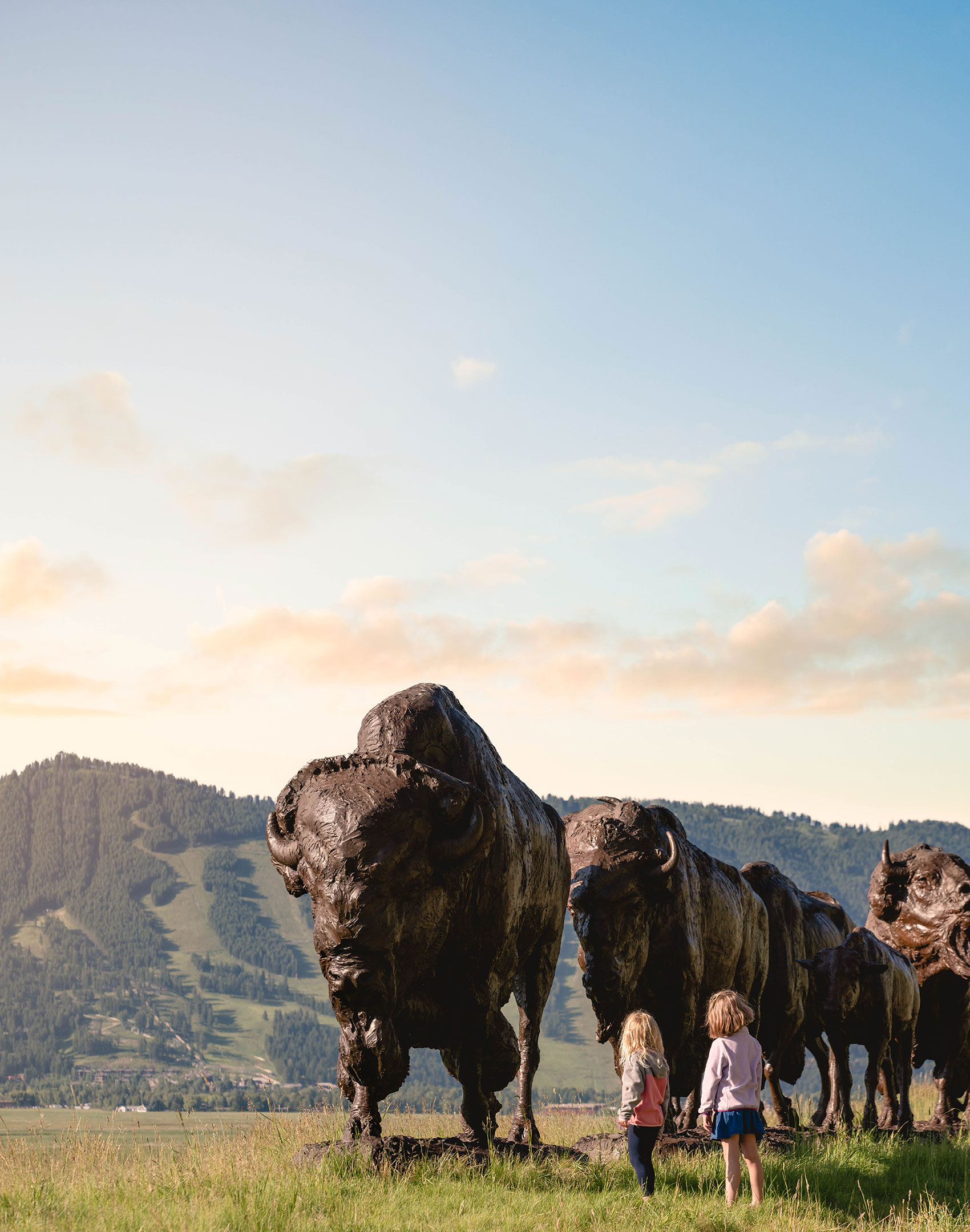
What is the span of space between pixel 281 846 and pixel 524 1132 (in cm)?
456

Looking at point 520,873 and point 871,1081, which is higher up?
point 520,873

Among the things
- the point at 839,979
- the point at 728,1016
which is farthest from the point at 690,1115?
the point at 728,1016

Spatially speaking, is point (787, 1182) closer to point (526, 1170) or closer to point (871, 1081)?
point (526, 1170)

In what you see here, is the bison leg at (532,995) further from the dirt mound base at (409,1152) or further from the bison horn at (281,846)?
the bison horn at (281,846)

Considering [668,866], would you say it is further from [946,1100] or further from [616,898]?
[946,1100]

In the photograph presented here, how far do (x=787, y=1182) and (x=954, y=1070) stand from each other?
922cm

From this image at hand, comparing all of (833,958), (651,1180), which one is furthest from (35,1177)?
(833,958)

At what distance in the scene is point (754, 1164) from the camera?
372 inches

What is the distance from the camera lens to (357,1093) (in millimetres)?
9203

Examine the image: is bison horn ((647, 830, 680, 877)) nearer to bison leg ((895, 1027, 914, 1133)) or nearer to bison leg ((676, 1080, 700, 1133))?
bison leg ((676, 1080, 700, 1133))

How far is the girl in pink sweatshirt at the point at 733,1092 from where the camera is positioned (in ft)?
31.1

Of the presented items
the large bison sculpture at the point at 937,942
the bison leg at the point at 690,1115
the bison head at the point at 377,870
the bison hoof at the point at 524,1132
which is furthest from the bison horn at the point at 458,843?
the large bison sculpture at the point at 937,942

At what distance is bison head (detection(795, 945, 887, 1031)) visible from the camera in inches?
600

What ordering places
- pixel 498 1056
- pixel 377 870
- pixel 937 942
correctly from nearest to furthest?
1. pixel 377 870
2. pixel 498 1056
3. pixel 937 942
